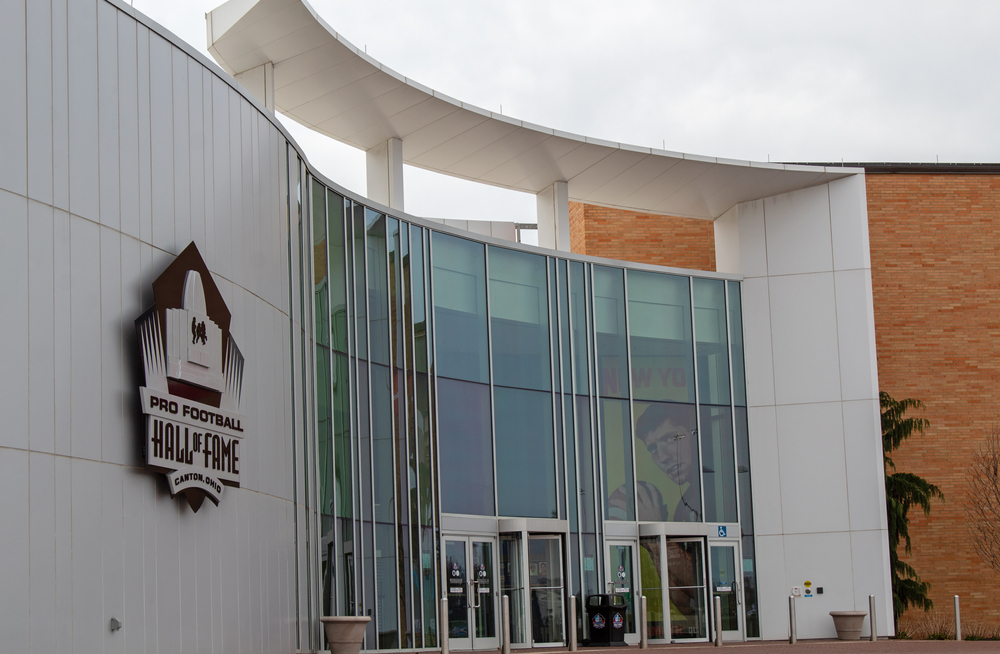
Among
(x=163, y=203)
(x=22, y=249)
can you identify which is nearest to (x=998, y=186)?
(x=163, y=203)

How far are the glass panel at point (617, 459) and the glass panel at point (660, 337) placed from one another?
66 cm

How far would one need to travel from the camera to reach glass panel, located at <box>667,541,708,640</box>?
908 inches

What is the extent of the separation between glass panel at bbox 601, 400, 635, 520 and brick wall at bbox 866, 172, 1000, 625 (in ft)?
28.2

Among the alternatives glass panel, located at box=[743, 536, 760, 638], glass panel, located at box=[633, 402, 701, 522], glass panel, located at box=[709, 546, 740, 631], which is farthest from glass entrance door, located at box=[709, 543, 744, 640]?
glass panel, located at box=[633, 402, 701, 522]

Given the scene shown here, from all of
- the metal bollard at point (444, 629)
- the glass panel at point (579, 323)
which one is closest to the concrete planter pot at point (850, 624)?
the glass panel at point (579, 323)

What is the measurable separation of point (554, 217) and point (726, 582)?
348 inches

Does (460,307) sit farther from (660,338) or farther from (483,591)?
(660,338)

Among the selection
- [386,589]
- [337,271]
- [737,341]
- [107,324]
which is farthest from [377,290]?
[737,341]

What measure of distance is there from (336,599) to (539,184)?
11592 mm

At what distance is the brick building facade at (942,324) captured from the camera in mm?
28000

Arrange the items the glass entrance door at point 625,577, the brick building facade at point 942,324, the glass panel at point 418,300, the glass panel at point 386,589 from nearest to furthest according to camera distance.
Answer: the glass panel at point 386,589 < the glass panel at point 418,300 < the glass entrance door at point 625,577 < the brick building facade at point 942,324

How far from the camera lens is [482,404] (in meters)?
21.3

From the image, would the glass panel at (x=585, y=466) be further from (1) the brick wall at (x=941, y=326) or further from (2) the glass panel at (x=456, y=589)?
(1) the brick wall at (x=941, y=326)

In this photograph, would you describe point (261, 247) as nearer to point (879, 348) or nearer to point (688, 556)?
point (688, 556)
